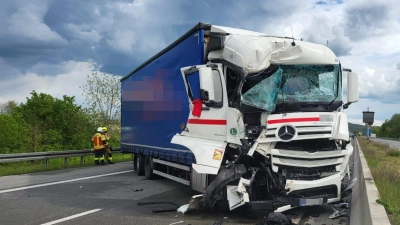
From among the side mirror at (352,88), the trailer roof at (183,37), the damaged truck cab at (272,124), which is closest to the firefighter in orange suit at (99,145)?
the trailer roof at (183,37)

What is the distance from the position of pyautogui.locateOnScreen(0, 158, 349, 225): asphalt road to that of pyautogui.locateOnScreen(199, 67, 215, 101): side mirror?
6.73 ft

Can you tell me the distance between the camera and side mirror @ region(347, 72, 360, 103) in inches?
283

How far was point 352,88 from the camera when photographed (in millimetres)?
7254

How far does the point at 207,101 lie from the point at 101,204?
10.7 feet

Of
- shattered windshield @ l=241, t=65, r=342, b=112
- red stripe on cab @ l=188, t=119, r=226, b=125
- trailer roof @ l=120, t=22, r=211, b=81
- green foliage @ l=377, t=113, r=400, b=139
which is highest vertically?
trailer roof @ l=120, t=22, r=211, b=81

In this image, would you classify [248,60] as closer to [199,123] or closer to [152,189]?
[199,123]

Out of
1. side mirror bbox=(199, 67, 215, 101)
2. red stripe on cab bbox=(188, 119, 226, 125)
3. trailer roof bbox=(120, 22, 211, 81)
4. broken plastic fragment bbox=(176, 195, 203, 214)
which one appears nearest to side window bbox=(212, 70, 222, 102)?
side mirror bbox=(199, 67, 215, 101)

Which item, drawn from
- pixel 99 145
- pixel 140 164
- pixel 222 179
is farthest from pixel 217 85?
pixel 99 145

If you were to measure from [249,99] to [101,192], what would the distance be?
511cm

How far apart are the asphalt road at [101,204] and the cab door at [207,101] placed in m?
1.50

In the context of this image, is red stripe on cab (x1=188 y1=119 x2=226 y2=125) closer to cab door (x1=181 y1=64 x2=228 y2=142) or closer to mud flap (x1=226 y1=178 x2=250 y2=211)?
cab door (x1=181 y1=64 x2=228 y2=142)

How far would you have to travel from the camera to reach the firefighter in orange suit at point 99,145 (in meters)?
18.1

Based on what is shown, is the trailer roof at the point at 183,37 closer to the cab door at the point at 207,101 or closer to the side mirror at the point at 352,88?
the cab door at the point at 207,101

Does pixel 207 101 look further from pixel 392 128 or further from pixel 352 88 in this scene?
pixel 392 128
